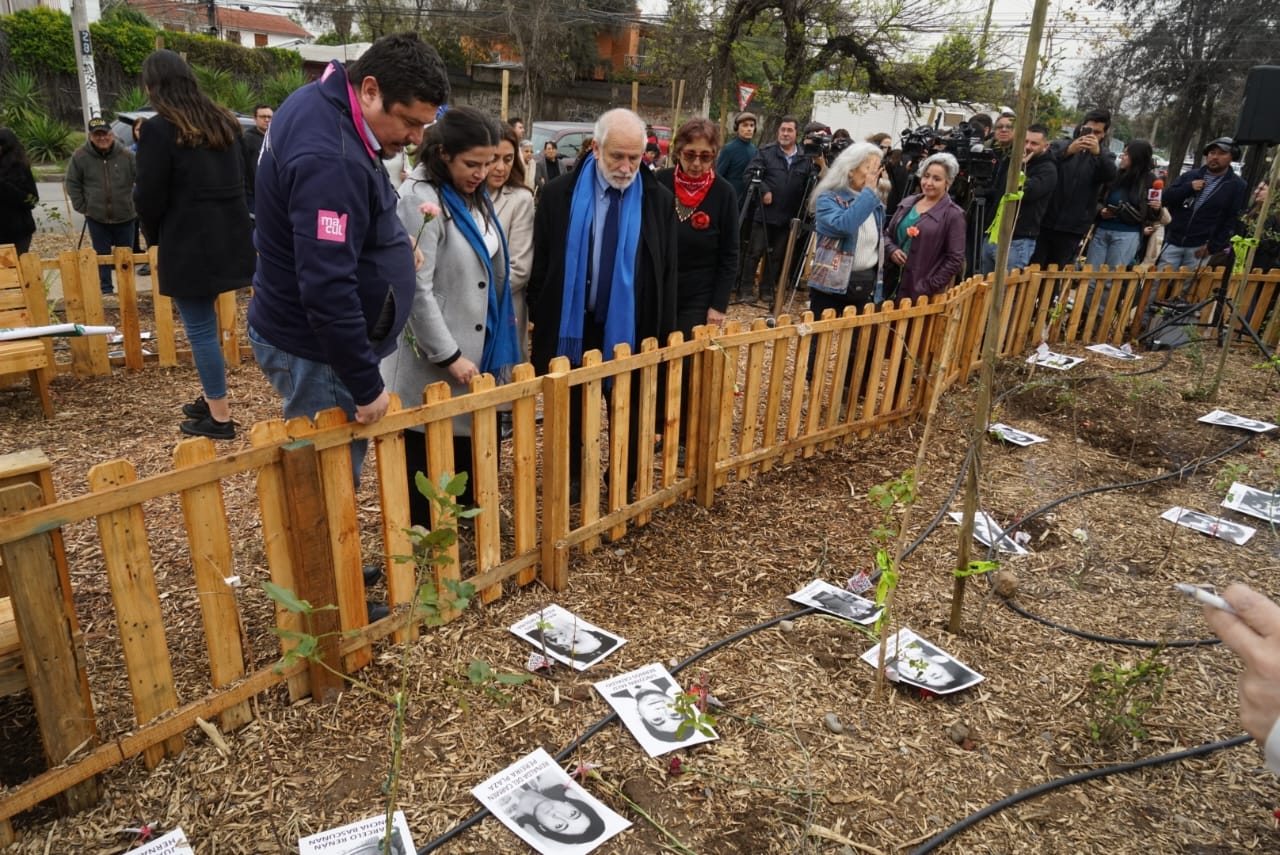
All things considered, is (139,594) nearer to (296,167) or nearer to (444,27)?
(296,167)

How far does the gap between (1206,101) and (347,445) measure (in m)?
30.6

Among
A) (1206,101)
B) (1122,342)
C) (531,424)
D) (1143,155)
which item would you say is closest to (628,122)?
(531,424)

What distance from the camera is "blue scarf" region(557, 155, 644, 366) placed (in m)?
3.32

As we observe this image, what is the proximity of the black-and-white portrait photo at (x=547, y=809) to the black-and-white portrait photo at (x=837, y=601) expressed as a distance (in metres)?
1.30

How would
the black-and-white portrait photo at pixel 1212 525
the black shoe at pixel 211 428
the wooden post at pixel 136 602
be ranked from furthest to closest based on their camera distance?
the black shoe at pixel 211 428, the black-and-white portrait photo at pixel 1212 525, the wooden post at pixel 136 602

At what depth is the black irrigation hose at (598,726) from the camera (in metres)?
2.04

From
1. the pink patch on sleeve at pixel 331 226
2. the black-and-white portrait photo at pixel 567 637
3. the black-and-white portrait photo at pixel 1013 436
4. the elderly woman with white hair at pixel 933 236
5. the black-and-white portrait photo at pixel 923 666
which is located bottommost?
the black-and-white portrait photo at pixel 923 666

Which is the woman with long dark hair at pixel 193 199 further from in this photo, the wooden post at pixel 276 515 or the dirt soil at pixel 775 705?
the wooden post at pixel 276 515

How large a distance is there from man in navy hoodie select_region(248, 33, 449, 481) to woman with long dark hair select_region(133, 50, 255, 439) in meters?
1.91

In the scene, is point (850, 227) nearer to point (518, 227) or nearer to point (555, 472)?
point (518, 227)

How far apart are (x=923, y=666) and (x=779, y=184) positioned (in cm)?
630

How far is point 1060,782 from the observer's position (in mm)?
2350

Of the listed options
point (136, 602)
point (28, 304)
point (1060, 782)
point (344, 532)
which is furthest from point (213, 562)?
point (28, 304)

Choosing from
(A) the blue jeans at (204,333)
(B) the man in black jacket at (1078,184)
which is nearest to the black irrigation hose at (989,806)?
(A) the blue jeans at (204,333)
